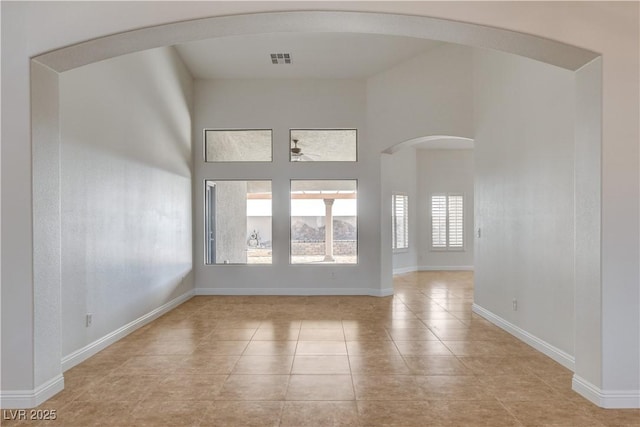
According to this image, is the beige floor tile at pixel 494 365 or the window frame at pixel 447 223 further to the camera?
the window frame at pixel 447 223

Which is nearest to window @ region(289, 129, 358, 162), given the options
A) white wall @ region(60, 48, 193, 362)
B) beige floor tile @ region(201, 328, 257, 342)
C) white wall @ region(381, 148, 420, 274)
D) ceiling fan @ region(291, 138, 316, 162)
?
ceiling fan @ region(291, 138, 316, 162)

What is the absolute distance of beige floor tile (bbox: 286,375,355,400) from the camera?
3113 mm

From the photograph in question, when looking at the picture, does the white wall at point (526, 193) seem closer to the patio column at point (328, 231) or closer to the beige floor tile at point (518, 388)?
the beige floor tile at point (518, 388)

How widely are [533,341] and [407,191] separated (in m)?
6.68

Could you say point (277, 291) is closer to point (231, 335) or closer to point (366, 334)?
point (231, 335)

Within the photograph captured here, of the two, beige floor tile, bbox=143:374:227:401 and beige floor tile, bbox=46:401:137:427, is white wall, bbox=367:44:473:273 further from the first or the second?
beige floor tile, bbox=46:401:137:427

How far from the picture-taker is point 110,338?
4.45 metres

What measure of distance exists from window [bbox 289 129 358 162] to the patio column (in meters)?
0.88

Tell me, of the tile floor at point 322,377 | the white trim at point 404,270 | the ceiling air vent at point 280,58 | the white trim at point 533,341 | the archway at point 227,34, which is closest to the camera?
the tile floor at point 322,377

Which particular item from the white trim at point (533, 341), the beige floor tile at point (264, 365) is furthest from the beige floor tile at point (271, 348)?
the white trim at point (533, 341)

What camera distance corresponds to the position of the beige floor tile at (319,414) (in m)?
2.70

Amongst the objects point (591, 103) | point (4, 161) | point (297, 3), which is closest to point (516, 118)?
point (591, 103)

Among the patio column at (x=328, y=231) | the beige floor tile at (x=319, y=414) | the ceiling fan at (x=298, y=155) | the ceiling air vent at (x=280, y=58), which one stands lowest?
the beige floor tile at (x=319, y=414)

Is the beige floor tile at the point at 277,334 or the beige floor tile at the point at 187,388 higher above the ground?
the beige floor tile at the point at 187,388
